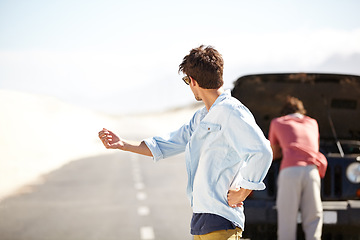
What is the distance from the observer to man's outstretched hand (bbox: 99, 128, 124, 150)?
3.01 metres

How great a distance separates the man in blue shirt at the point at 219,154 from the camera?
2551 mm

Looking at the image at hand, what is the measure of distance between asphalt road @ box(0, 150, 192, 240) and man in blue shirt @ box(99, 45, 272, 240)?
450cm

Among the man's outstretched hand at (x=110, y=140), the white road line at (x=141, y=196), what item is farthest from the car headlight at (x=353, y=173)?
the white road line at (x=141, y=196)

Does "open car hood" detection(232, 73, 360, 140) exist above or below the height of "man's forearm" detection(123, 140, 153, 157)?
below

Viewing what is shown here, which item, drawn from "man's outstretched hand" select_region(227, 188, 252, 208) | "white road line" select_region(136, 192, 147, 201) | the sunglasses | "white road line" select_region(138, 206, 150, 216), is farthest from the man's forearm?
"white road line" select_region(136, 192, 147, 201)

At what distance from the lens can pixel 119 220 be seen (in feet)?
27.2

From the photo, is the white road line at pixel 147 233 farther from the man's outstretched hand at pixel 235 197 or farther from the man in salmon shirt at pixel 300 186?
the man's outstretched hand at pixel 235 197

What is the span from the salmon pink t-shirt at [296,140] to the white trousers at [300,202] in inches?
3.5

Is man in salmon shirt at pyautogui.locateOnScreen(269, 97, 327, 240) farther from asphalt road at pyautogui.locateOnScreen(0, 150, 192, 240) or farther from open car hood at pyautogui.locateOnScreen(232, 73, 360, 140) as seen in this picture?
asphalt road at pyautogui.locateOnScreen(0, 150, 192, 240)

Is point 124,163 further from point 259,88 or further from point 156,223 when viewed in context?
point 259,88

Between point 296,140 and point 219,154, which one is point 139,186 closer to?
point 296,140

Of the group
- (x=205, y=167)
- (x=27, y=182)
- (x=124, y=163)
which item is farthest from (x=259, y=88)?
(x=124, y=163)

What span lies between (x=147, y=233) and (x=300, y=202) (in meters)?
3.03

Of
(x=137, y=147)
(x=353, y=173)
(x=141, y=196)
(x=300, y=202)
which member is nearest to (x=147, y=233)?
(x=300, y=202)
